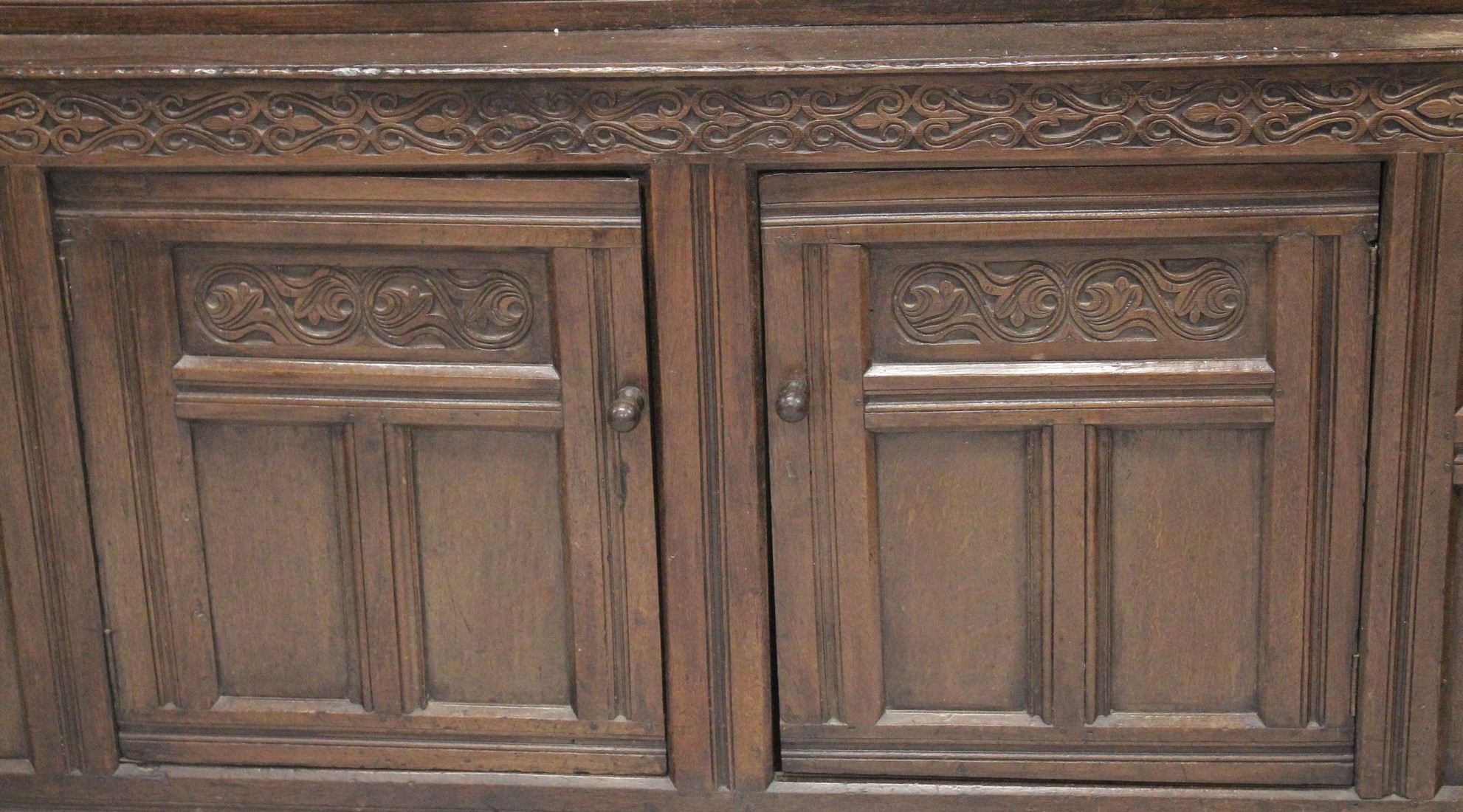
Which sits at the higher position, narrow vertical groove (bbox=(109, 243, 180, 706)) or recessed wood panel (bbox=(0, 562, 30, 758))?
narrow vertical groove (bbox=(109, 243, 180, 706))

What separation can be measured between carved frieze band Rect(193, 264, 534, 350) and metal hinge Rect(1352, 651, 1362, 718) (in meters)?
0.92

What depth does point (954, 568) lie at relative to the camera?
1701 millimetres

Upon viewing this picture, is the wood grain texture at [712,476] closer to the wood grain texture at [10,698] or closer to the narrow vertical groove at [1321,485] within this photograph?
the narrow vertical groove at [1321,485]

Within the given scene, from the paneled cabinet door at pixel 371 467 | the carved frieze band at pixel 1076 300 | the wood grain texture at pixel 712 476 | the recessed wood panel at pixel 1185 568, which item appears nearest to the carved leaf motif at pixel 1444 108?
the carved frieze band at pixel 1076 300

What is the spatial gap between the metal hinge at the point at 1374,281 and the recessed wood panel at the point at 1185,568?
164 mm

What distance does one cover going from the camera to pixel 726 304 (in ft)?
5.36

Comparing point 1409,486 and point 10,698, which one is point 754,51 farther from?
point 10,698

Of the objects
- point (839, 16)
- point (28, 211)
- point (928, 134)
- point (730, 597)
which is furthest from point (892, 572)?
point (28, 211)

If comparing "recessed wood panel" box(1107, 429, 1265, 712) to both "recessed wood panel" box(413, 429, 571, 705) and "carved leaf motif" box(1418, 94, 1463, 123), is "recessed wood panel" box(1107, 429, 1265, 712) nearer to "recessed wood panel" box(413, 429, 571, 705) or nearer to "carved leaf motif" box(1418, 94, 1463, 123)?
"carved leaf motif" box(1418, 94, 1463, 123)

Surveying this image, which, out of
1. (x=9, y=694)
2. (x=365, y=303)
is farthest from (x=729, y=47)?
(x=9, y=694)

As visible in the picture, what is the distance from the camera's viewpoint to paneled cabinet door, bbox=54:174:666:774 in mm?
1645

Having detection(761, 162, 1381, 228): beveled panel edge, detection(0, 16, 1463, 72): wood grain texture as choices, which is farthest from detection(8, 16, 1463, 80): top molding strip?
detection(761, 162, 1381, 228): beveled panel edge

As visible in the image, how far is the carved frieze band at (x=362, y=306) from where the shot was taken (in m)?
1.66

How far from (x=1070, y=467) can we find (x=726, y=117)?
19.4 inches
